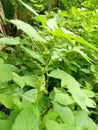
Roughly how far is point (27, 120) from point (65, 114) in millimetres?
215

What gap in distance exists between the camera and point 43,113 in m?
1.16

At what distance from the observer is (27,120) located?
93 centimetres

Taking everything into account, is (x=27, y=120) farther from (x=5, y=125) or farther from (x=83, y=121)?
(x=83, y=121)

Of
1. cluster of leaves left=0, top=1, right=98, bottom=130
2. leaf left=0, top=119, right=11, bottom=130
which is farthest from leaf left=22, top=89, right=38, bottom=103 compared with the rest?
leaf left=0, top=119, right=11, bottom=130

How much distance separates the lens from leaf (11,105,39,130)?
0.92m

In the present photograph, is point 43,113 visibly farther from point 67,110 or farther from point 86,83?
point 86,83

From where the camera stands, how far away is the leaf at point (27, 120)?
36.0 inches

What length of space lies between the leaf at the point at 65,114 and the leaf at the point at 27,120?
0.16m

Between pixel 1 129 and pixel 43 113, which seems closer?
pixel 1 129

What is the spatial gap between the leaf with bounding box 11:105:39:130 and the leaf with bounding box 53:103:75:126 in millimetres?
161

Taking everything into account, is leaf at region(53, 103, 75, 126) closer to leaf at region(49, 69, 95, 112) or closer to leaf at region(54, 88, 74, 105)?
leaf at region(54, 88, 74, 105)

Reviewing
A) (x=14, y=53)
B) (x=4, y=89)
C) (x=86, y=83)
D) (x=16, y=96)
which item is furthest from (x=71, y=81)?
(x=14, y=53)

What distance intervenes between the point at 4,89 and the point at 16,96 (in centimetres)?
12

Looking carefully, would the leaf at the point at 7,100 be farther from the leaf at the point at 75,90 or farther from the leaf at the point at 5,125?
the leaf at the point at 75,90
